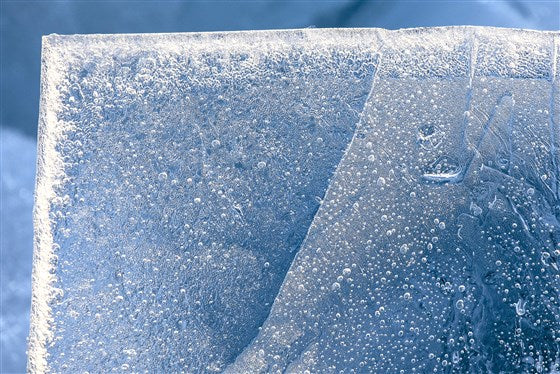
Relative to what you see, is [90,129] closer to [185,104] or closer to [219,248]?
[185,104]

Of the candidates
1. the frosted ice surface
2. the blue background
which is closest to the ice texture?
the frosted ice surface

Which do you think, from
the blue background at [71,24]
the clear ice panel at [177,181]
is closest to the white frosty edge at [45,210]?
the clear ice panel at [177,181]

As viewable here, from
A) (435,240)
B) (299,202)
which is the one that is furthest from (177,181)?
(435,240)

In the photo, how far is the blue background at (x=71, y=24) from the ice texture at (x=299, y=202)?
0.68 ft

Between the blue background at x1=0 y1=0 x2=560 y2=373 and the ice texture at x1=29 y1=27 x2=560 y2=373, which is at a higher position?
the blue background at x1=0 y1=0 x2=560 y2=373

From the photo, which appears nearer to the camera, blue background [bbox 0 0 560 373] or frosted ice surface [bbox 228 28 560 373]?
frosted ice surface [bbox 228 28 560 373]

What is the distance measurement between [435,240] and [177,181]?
14.5 inches

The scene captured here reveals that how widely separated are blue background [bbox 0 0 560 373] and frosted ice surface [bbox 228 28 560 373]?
10.2 inches

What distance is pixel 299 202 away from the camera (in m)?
0.75

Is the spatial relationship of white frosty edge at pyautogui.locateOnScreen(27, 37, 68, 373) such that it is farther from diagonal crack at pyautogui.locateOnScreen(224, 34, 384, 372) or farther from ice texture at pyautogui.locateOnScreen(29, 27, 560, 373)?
diagonal crack at pyautogui.locateOnScreen(224, 34, 384, 372)

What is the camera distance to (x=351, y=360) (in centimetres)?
73

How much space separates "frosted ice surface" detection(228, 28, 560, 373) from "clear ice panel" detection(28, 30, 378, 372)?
0.04 meters

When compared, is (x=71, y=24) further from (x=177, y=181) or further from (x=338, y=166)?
(x=338, y=166)

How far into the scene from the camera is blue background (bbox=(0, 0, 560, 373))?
0.93 metres
